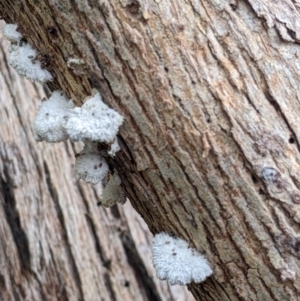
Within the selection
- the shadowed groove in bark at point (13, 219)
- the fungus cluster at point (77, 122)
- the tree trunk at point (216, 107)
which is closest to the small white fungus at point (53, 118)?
Answer: the fungus cluster at point (77, 122)

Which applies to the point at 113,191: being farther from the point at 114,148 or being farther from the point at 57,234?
the point at 57,234

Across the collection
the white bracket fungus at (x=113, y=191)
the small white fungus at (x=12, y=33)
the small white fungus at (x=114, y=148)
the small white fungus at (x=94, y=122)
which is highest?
the small white fungus at (x=94, y=122)

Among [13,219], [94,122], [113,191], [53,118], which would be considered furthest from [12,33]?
[13,219]

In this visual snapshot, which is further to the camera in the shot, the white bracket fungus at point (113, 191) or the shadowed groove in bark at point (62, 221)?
the shadowed groove in bark at point (62, 221)

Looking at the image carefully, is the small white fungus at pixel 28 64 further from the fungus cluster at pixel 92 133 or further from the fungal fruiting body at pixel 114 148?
the fungal fruiting body at pixel 114 148

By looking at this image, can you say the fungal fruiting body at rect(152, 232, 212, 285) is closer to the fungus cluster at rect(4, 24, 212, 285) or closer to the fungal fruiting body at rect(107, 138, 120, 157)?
the fungus cluster at rect(4, 24, 212, 285)

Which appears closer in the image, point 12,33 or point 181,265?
point 181,265

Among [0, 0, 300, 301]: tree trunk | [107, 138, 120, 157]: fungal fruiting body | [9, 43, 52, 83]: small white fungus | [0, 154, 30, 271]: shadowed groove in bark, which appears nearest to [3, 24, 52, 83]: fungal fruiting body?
[9, 43, 52, 83]: small white fungus
